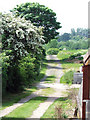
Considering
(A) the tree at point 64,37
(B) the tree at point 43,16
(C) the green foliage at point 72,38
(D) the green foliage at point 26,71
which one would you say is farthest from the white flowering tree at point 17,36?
(A) the tree at point 64,37

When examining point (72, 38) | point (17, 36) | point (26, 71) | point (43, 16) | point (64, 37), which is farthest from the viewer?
point (64, 37)

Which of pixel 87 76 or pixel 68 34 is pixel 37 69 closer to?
pixel 87 76

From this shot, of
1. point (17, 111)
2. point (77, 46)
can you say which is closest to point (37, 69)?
point (17, 111)

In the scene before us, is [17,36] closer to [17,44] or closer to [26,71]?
[17,44]

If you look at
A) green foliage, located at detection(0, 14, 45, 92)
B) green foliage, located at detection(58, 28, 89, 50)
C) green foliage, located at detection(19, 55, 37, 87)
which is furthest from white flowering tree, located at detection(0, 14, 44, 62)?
green foliage, located at detection(58, 28, 89, 50)

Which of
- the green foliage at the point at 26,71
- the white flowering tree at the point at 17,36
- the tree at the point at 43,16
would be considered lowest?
the green foliage at the point at 26,71

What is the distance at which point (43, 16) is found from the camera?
42156 mm

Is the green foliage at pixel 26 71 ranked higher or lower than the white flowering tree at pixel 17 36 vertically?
lower

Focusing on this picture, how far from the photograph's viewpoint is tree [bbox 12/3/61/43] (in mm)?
41469

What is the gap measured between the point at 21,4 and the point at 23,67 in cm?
2648

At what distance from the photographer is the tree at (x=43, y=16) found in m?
41.5

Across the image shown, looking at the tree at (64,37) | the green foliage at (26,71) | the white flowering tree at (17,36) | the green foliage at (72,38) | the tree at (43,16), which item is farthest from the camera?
the tree at (64,37)

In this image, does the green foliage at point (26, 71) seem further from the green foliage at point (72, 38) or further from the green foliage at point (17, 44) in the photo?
the green foliage at point (72, 38)

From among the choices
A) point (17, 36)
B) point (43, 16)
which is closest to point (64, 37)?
point (43, 16)
